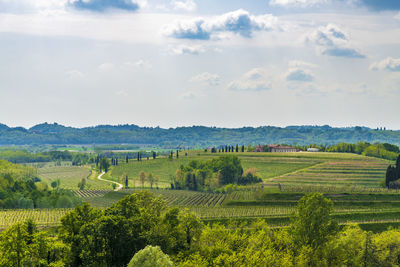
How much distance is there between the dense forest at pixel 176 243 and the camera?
171 feet

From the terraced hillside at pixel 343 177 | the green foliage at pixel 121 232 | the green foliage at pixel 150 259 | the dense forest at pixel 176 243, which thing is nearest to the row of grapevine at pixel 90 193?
the terraced hillside at pixel 343 177

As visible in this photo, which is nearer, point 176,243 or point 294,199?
point 176,243

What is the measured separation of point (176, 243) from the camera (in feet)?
205

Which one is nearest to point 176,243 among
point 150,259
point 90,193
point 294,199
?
point 150,259

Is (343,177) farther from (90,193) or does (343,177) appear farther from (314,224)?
(314,224)

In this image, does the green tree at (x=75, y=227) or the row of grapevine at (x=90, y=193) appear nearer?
the green tree at (x=75, y=227)

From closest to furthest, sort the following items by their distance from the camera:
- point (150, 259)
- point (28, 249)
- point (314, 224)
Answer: point (150, 259) → point (28, 249) → point (314, 224)

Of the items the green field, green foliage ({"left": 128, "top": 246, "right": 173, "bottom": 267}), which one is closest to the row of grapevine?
the green field

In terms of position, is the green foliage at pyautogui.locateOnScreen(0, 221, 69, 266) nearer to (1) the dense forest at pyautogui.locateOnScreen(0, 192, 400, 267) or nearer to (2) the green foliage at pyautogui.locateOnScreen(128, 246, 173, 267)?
(1) the dense forest at pyautogui.locateOnScreen(0, 192, 400, 267)

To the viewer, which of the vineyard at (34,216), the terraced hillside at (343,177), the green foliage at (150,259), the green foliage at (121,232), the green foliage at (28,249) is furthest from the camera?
the terraced hillside at (343,177)

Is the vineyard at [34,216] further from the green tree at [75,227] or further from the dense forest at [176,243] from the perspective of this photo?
the dense forest at [176,243]

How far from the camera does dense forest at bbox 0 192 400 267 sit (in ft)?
171

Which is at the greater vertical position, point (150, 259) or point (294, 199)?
point (150, 259)

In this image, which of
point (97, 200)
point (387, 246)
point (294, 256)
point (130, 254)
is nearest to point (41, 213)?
point (97, 200)
